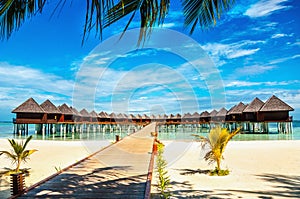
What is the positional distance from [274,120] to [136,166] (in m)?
30.9

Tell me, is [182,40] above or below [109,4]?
above

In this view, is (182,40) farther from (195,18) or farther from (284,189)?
(284,189)

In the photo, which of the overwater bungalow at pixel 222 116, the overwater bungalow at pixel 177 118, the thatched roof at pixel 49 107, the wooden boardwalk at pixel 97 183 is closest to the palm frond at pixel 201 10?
the wooden boardwalk at pixel 97 183

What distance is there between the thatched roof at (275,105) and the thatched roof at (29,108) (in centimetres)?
2800

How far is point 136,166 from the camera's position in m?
6.65

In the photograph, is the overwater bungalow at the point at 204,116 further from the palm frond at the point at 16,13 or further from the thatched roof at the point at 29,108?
the palm frond at the point at 16,13

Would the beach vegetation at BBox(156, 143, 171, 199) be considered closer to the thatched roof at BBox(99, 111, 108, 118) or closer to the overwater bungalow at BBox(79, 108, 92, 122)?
the overwater bungalow at BBox(79, 108, 92, 122)

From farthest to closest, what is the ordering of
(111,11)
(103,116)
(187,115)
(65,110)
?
(187,115)
(103,116)
(65,110)
(111,11)

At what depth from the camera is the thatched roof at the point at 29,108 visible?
106ft

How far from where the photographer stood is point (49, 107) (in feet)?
116

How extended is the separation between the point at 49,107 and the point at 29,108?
123 inches

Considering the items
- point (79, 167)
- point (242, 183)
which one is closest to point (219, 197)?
point (242, 183)

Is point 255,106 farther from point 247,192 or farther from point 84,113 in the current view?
point 247,192

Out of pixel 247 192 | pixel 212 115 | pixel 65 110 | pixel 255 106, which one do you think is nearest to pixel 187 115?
pixel 212 115
